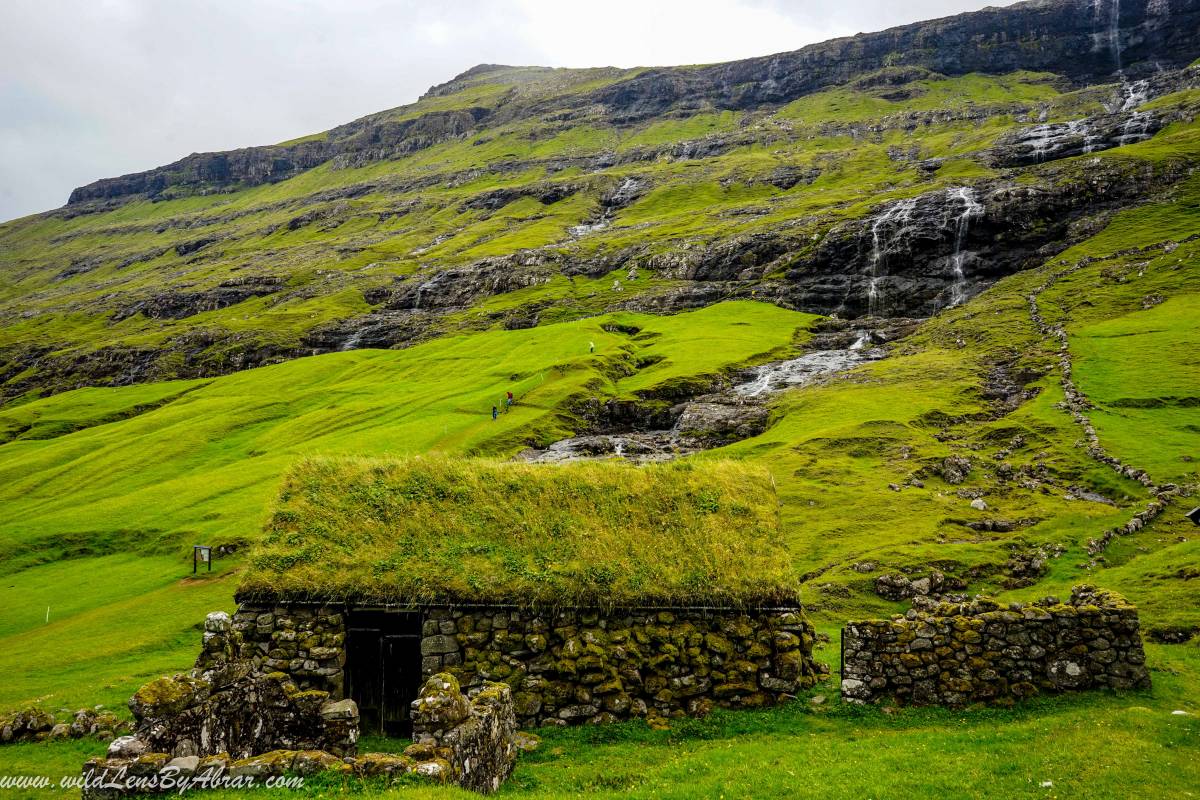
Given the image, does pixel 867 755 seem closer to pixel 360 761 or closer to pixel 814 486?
pixel 360 761

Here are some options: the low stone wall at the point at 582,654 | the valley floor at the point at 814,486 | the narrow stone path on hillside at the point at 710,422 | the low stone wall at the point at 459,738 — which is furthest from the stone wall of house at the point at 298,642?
the narrow stone path on hillside at the point at 710,422

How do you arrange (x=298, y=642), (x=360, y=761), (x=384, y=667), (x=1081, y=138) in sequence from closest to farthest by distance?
1. (x=360, y=761)
2. (x=298, y=642)
3. (x=384, y=667)
4. (x=1081, y=138)

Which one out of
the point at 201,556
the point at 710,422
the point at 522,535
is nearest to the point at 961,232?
the point at 710,422

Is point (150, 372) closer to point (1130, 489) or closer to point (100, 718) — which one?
point (100, 718)

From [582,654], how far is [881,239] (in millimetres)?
127128

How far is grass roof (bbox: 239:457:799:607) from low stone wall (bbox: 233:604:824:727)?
0.57 meters

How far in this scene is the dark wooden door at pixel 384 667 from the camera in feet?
66.2

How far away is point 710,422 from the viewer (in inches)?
2918

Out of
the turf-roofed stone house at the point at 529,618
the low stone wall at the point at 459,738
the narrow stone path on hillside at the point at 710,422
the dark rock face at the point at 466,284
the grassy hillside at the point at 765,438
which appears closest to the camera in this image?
the low stone wall at the point at 459,738

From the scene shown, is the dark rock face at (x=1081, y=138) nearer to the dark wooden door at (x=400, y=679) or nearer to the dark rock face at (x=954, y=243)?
the dark rock face at (x=954, y=243)

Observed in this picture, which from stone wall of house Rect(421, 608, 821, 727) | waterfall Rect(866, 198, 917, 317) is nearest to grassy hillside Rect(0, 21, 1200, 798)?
stone wall of house Rect(421, 608, 821, 727)

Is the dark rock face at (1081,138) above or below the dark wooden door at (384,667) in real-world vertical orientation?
above

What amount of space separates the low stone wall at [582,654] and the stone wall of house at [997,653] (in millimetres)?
2421

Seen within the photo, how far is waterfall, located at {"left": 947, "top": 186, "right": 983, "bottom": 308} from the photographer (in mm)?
113188
